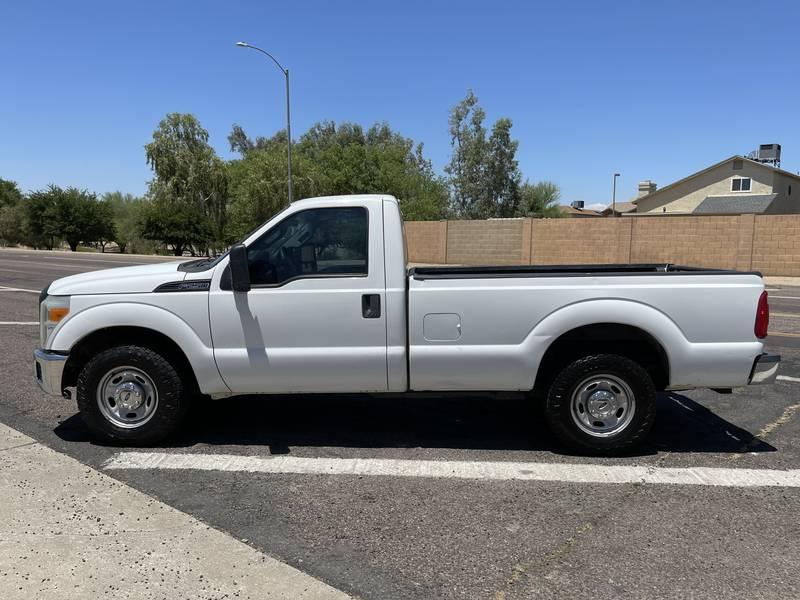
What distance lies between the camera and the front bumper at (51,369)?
463 cm

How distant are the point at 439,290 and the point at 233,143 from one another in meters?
105

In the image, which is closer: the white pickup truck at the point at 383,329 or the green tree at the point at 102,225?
the white pickup truck at the point at 383,329

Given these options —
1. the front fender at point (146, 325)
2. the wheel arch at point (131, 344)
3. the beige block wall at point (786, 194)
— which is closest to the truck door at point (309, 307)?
the front fender at point (146, 325)

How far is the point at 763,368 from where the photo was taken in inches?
177

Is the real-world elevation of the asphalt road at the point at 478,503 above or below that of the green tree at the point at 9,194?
below

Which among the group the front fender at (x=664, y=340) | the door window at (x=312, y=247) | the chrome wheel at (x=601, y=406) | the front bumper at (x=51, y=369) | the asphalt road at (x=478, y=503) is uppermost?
the door window at (x=312, y=247)

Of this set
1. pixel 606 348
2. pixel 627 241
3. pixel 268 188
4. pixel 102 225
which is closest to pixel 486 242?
pixel 627 241

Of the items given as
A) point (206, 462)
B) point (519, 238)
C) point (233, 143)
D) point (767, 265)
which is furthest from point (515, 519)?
point (233, 143)

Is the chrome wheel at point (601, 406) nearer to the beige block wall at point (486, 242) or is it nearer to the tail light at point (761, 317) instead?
the tail light at point (761, 317)

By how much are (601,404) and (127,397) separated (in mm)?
3553

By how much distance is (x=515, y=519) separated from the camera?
3660mm

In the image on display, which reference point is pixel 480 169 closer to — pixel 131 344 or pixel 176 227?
pixel 176 227

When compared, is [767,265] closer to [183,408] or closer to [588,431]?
[588,431]

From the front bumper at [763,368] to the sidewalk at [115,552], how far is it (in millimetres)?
3359
